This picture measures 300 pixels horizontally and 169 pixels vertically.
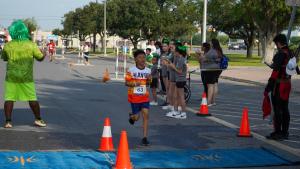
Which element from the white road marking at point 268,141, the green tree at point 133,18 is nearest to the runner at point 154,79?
the white road marking at point 268,141

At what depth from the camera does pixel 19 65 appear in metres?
9.69

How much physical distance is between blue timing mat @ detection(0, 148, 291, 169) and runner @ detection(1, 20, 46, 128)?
86.3 inches

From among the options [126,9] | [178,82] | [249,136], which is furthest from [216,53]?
[126,9]

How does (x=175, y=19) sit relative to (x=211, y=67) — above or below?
above

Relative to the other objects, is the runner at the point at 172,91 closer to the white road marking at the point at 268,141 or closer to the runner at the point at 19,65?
the white road marking at the point at 268,141

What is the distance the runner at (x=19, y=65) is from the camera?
31.8ft

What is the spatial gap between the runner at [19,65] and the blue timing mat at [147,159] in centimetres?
219

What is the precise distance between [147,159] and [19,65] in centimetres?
342

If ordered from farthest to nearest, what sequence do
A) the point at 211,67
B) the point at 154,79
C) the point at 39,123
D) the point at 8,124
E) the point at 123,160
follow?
the point at 154,79, the point at 211,67, the point at 39,123, the point at 8,124, the point at 123,160

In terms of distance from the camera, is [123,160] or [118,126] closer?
[123,160]

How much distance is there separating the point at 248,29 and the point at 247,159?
5587 cm

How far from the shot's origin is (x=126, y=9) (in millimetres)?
69125

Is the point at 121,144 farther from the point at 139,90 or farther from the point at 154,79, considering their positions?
the point at 154,79

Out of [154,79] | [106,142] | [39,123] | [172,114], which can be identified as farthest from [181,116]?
[106,142]
